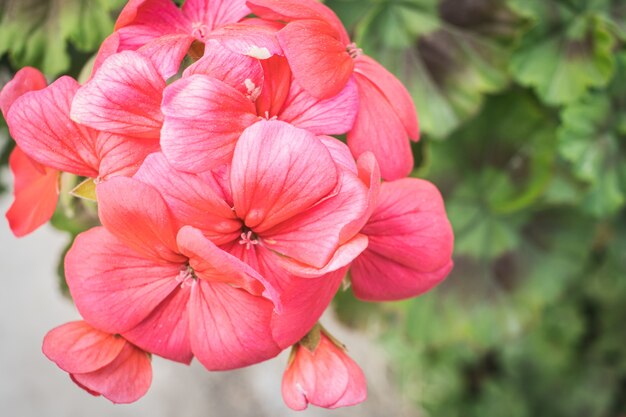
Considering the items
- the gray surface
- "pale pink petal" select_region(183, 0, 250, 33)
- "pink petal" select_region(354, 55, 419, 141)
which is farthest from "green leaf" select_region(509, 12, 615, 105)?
the gray surface

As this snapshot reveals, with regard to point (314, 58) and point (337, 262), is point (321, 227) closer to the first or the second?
point (337, 262)

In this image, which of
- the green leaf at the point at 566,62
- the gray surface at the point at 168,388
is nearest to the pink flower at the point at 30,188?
the green leaf at the point at 566,62

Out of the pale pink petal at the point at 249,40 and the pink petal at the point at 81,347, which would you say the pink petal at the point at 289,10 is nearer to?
the pale pink petal at the point at 249,40

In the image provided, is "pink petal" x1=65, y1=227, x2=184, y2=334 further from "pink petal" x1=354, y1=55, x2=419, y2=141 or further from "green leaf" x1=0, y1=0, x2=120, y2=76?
"green leaf" x1=0, y1=0, x2=120, y2=76

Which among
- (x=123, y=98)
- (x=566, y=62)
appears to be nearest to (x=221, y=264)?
(x=123, y=98)

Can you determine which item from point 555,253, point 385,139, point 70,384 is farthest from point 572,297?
point 70,384

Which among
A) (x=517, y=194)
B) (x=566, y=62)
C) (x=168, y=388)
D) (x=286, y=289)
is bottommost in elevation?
(x=168, y=388)
